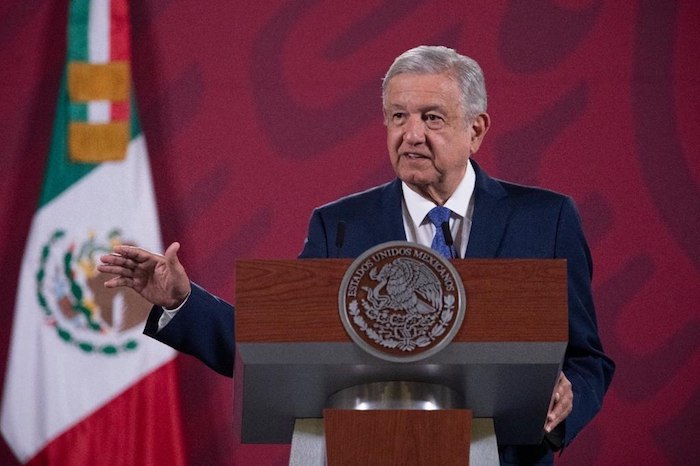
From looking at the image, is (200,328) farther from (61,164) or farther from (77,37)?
(77,37)

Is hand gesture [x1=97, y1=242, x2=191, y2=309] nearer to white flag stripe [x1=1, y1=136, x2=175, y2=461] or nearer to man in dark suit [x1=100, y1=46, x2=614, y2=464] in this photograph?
man in dark suit [x1=100, y1=46, x2=614, y2=464]

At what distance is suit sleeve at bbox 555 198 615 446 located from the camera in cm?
208

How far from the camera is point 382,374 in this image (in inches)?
65.1

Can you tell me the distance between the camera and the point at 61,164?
4.00 meters

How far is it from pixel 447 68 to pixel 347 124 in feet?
5.32

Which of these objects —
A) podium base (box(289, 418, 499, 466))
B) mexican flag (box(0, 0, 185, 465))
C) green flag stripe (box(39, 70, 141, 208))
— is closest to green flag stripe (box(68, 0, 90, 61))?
mexican flag (box(0, 0, 185, 465))

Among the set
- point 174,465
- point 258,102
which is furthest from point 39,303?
point 258,102

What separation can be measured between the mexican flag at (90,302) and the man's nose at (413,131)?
1.76 meters

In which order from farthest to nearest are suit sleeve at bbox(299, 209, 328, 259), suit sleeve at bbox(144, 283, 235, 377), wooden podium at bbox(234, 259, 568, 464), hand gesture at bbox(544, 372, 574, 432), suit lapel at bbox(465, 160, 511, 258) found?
A: 1. suit sleeve at bbox(299, 209, 328, 259)
2. suit lapel at bbox(465, 160, 511, 258)
3. suit sleeve at bbox(144, 283, 235, 377)
4. hand gesture at bbox(544, 372, 574, 432)
5. wooden podium at bbox(234, 259, 568, 464)

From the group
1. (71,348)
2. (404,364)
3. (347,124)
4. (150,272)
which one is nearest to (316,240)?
(150,272)

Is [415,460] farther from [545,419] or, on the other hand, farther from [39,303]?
[39,303]

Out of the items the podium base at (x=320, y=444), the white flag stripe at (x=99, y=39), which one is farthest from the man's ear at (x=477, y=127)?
the white flag stripe at (x=99, y=39)

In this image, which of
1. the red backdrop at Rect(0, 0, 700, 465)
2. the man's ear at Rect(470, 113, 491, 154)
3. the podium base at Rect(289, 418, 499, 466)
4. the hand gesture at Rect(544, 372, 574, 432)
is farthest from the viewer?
the red backdrop at Rect(0, 0, 700, 465)

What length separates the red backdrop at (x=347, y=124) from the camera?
154 inches
